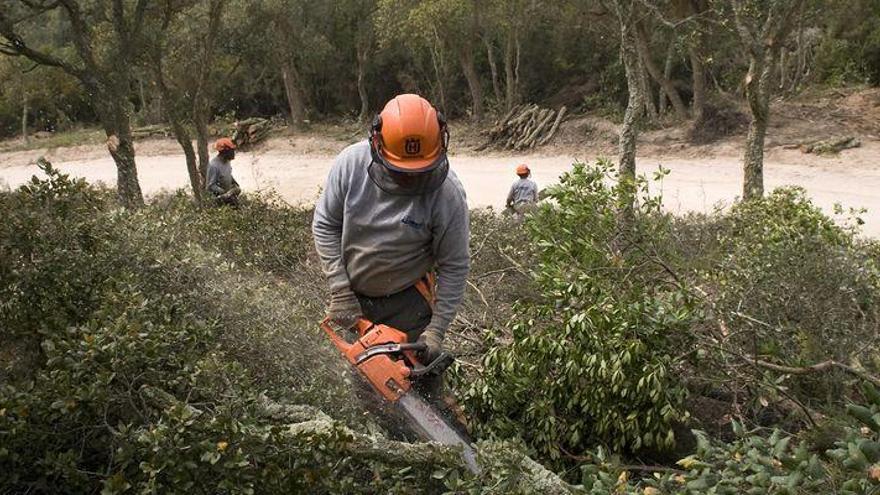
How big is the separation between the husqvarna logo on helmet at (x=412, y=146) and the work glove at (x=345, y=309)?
0.73 metres

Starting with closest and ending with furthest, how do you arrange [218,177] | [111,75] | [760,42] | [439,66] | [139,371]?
[139,371] → [760,42] → [218,177] → [111,75] → [439,66]

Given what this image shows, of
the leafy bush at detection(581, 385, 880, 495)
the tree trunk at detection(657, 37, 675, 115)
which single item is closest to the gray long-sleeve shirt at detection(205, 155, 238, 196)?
the leafy bush at detection(581, 385, 880, 495)

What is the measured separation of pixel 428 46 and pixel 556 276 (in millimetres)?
19117

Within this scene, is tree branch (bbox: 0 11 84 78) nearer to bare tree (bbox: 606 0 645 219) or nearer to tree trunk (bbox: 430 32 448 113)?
bare tree (bbox: 606 0 645 219)

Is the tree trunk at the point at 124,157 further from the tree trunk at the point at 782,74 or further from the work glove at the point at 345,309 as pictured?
the tree trunk at the point at 782,74

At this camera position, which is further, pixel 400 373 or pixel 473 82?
pixel 473 82

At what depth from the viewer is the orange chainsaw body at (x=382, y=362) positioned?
3.38 meters

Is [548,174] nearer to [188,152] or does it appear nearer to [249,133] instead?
[188,152]

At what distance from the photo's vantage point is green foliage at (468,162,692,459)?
385 cm

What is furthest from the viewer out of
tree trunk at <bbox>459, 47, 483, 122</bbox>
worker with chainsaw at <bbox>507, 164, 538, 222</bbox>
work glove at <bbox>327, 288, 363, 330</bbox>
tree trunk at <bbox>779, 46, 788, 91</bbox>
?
tree trunk at <bbox>459, 47, 483, 122</bbox>

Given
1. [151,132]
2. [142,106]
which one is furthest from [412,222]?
[142,106]

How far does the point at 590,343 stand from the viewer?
394cm

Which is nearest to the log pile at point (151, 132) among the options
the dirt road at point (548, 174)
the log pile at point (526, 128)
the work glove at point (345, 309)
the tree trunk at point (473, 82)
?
the dirt road at point (548, 174)

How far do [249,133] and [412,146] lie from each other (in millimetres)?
19957
